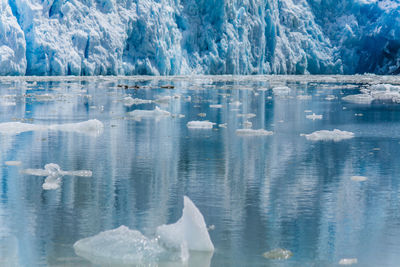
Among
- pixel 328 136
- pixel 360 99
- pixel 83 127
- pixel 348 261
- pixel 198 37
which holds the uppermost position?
pixel 198 37

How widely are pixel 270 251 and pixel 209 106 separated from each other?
1161cm

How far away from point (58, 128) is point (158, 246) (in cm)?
644

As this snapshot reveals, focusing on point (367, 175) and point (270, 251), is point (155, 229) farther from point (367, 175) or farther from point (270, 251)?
point (367, 175)

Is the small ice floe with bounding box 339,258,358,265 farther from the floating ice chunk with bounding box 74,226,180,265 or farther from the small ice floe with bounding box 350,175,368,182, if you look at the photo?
→ the small ice floe with bounding box 350,175,368,182

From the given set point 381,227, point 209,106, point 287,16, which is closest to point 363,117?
point 209,106

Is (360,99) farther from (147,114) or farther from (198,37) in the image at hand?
(198,37)

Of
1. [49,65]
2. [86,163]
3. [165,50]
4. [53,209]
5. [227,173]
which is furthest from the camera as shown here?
[165,50]

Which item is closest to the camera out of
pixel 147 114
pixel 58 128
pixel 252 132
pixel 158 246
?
pixel 158 246

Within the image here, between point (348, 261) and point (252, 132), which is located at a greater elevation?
point (252, 132)

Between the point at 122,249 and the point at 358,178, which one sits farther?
the point at 358,178

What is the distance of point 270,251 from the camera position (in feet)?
12.0

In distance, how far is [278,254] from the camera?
3611mm

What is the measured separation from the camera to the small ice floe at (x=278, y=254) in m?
3.58

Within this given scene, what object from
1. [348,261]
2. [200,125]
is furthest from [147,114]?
[348,261]
